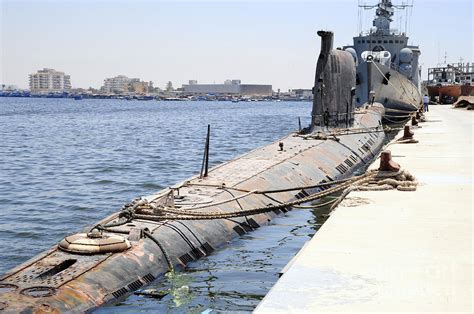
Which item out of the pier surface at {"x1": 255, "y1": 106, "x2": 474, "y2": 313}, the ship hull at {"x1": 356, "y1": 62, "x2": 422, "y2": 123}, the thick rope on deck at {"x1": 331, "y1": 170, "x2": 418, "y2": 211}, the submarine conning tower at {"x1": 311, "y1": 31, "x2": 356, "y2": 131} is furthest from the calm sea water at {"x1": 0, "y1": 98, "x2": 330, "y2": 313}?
the ship hull at {"x1": 356, "y1": 62, "x2": 422, "y2": 123}

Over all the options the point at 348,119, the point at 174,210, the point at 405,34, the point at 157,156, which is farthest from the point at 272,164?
the point at 405,34

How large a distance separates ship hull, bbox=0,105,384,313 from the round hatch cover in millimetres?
74

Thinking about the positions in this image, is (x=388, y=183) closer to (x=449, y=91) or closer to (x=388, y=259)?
(x=388, y=259)

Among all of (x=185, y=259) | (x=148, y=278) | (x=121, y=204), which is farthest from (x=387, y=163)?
(x=121, y=204)

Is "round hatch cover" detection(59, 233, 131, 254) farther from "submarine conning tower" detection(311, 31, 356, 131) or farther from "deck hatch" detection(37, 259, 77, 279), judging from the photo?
"submarine conning tower" detection(311, 31, 356, 131)

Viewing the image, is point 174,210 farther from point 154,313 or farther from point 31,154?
point 31,154

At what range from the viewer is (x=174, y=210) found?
417 inches

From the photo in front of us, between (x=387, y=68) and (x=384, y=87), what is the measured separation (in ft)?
4.36

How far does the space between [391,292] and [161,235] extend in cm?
461

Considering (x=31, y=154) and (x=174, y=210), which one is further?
(x=31, y=154)

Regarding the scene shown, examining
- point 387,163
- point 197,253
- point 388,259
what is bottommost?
point 197,253

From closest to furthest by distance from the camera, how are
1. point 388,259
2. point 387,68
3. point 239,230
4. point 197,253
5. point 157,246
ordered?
point 388,259 < point 157,246 < point 197,253 < point 239,230 < point 387,68

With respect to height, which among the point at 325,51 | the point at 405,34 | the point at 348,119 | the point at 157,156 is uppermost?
the point at 405,34

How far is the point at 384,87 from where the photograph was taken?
150 feet
